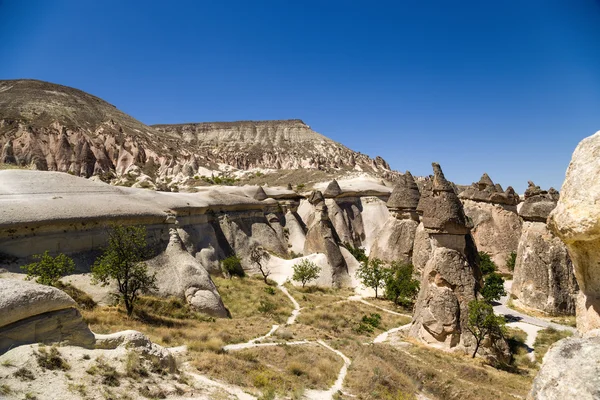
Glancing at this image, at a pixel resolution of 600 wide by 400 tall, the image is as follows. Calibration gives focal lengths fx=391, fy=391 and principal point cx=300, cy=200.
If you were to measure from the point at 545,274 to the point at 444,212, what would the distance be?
27.0 feet

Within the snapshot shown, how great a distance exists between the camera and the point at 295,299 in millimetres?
20469

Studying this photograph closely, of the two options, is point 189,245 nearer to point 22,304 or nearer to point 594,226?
point 22,304

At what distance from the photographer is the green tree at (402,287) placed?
2039 cm

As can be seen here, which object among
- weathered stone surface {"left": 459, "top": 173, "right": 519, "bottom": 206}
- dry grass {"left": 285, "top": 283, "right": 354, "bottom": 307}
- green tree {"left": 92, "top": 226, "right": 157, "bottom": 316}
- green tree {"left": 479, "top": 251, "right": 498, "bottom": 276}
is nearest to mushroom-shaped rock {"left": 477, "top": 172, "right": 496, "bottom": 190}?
weathered stone surface {"left": 459, "top": 173, "right": 519, "bottom": 206}

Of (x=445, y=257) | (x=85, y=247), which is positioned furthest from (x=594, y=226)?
(x=85, y=247)

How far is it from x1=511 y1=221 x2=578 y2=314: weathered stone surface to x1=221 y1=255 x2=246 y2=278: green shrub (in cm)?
1493

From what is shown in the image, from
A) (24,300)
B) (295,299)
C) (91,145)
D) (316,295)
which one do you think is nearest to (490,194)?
(316,295)

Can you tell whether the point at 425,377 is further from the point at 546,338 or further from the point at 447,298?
the point at 546,338

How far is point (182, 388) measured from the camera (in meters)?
7.42

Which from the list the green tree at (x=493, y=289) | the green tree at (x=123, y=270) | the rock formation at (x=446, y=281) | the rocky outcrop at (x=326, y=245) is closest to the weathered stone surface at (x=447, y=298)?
the rock formation at (x=446, y=281)

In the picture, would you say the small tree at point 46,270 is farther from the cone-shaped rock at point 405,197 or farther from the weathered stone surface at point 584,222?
the cone-shaped rock at point 405,197

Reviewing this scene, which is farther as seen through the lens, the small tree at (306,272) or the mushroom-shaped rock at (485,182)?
the mushroom-shaped rock at (485,182)

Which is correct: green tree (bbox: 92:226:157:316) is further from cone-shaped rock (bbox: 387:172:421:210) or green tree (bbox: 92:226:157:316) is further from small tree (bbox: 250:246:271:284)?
cone-shaped rock (bbox: 387:172:421:210)

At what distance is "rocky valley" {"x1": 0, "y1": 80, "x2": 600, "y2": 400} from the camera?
6.17 m
